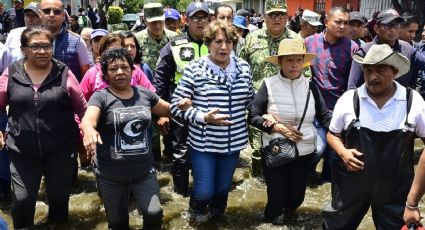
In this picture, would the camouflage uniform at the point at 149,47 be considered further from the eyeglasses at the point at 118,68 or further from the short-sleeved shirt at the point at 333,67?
the eyeglasses at the point at 118,68

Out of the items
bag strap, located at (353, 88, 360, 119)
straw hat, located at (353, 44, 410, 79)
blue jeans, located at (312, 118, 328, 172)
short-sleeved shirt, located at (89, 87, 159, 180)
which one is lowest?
blue jeans, located at (312, 118, 328, 172)

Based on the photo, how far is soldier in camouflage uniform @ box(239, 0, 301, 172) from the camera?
4992 millimetres

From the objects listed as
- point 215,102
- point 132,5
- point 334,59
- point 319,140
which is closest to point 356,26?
point 334,59

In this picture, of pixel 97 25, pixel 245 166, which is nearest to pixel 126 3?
pixel 97 25

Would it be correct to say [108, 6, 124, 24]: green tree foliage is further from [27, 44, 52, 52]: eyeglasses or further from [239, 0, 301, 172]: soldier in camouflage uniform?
Answer: [27, 44, 52, 52]: eyeglasses

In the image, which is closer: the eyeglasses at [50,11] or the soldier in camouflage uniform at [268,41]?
the eyeglasses at [50,11]

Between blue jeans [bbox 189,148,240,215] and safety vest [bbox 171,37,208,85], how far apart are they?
108cm

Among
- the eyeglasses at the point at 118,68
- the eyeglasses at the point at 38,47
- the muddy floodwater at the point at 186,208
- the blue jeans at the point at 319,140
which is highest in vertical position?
the eyeglasses at the point at 38,47

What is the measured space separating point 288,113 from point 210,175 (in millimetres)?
953

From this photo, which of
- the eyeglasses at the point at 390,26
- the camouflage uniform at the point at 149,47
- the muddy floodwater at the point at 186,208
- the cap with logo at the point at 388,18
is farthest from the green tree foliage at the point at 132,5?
the eyeglasses at the point at 390,26

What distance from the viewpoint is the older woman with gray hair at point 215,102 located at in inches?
153

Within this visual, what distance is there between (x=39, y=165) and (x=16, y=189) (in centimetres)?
28

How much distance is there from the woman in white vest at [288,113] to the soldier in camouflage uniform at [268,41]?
0.85 metres

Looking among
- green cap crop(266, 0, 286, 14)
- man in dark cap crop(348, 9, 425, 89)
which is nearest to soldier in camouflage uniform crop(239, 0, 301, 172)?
green cap crop(266, 0, 286, 14)
